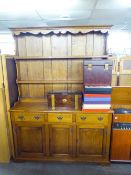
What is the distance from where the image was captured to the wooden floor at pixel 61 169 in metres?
1.94

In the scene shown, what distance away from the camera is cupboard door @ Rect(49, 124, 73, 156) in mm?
1988

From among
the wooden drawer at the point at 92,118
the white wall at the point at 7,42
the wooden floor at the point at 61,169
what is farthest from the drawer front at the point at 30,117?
the white wall at the point at 7,42

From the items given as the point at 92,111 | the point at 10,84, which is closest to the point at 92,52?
the point at 92,111

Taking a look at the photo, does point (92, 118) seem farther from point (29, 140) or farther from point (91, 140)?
point (29, 140)

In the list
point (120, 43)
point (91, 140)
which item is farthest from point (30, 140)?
point (120, 43)

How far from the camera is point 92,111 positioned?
75.4 inches

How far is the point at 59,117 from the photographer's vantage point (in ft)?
6.40

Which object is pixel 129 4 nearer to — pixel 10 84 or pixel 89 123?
pixel 89 123

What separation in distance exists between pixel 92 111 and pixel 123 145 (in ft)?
2.18

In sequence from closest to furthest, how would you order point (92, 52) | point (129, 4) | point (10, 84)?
point (10, 84), point (92, 52), point (129, 4)

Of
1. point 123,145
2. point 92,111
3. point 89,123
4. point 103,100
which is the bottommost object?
point 123,145

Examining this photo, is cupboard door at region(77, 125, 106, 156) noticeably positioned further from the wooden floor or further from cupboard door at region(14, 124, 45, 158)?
cupboard door at region(14, 124, 45, 158)

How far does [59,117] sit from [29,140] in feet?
1.85

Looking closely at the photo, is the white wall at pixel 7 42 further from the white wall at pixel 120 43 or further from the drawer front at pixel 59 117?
the drawer front at pixel 59 117
